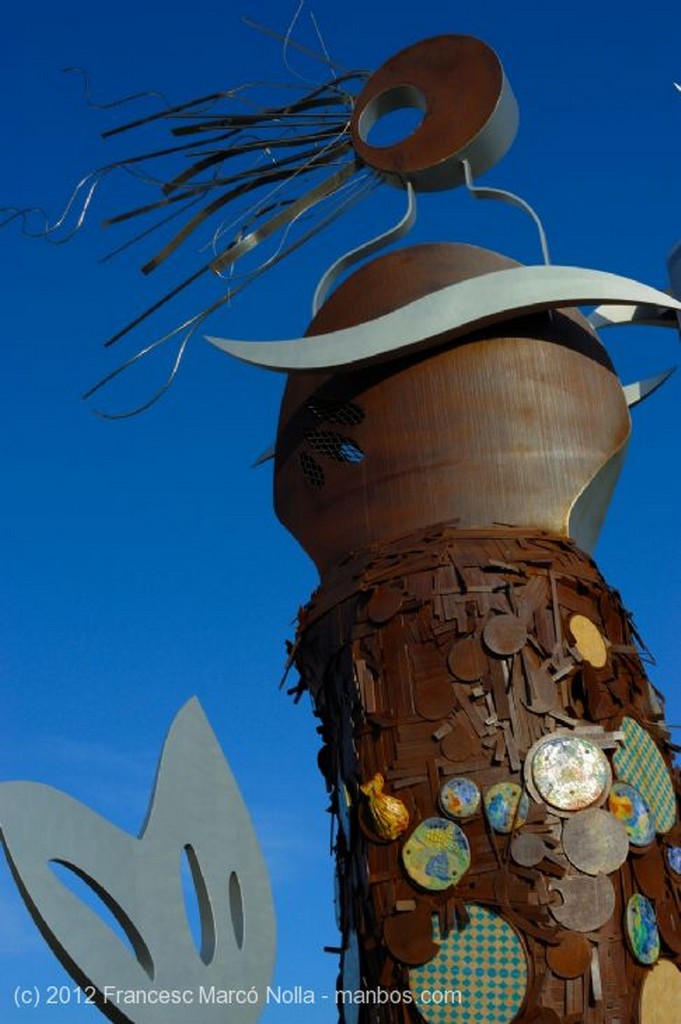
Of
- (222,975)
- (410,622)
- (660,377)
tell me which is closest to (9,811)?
(222,975)

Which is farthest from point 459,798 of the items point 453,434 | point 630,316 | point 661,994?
point 630,316

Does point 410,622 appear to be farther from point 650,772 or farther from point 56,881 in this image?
point 56,881

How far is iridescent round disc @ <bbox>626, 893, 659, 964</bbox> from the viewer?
9.27 metres

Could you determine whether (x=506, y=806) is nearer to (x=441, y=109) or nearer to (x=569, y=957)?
(x=569, y=957)

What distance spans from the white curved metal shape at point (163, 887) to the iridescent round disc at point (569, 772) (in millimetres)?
2994

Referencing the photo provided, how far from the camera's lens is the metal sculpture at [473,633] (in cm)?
930

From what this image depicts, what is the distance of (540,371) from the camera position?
11.2m

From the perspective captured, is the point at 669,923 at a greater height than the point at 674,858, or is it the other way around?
the point at 674,858

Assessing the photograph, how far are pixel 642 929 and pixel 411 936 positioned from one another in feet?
4.91

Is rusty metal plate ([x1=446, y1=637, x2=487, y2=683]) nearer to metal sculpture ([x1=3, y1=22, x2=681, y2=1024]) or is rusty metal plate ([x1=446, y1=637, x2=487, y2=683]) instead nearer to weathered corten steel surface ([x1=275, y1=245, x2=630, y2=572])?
metal sculpture ([x1=3, y1=22, x2=681, y2=1024])

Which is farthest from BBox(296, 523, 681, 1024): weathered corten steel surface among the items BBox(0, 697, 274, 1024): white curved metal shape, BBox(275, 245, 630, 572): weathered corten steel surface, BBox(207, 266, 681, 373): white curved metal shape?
BBox(207, 266, 681, 373): white curved metal shape

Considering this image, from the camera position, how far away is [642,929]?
9391mm

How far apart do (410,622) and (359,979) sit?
247cm

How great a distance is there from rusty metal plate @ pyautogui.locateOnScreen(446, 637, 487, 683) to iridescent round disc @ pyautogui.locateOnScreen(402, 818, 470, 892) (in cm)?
101
